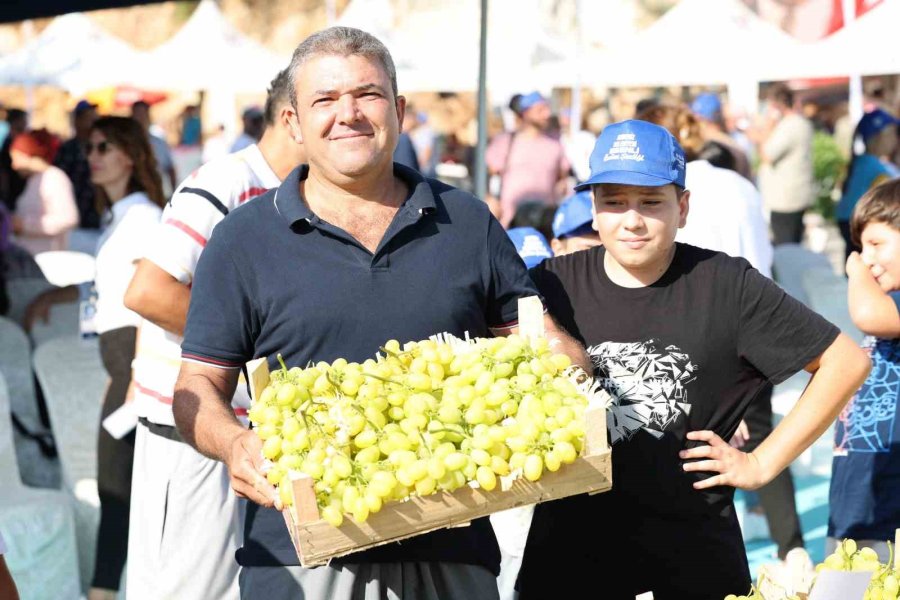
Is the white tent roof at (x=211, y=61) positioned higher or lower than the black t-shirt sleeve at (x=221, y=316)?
higher

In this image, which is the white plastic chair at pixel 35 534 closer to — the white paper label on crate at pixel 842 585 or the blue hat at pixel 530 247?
the blue hat at pixel 530 247

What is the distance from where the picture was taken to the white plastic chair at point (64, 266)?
22.9 ft

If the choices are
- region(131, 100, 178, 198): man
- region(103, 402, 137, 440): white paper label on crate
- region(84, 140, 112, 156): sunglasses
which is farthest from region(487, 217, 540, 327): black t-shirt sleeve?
region(131, 100, 178, 198): man

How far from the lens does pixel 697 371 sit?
2783 mm

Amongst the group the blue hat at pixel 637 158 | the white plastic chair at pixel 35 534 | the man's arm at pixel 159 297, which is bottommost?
the white plastic chair at pixel 35 534

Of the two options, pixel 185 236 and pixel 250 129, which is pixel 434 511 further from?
pixel 250 129

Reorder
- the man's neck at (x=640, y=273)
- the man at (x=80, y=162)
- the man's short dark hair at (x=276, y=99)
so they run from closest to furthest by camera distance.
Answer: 1. the man's neck at (x=640, y=273)
2. the man's short dark hair at (x=276, y=99)
3. the man at (x=80, y=162)

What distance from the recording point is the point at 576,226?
13.4 ft

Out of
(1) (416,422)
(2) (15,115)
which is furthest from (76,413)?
(2) (15,115)

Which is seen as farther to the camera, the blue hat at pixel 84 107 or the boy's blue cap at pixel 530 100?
the blue hat at pixel 84 107

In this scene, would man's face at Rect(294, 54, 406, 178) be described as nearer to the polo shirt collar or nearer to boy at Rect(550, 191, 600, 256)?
the polo shirt collar

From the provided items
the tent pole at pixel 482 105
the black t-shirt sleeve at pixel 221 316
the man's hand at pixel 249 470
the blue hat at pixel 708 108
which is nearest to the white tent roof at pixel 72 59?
the blue hat at pixel 708 108

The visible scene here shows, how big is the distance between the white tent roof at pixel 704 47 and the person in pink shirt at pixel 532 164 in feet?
3.57

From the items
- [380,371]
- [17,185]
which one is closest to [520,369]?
[380,371]
